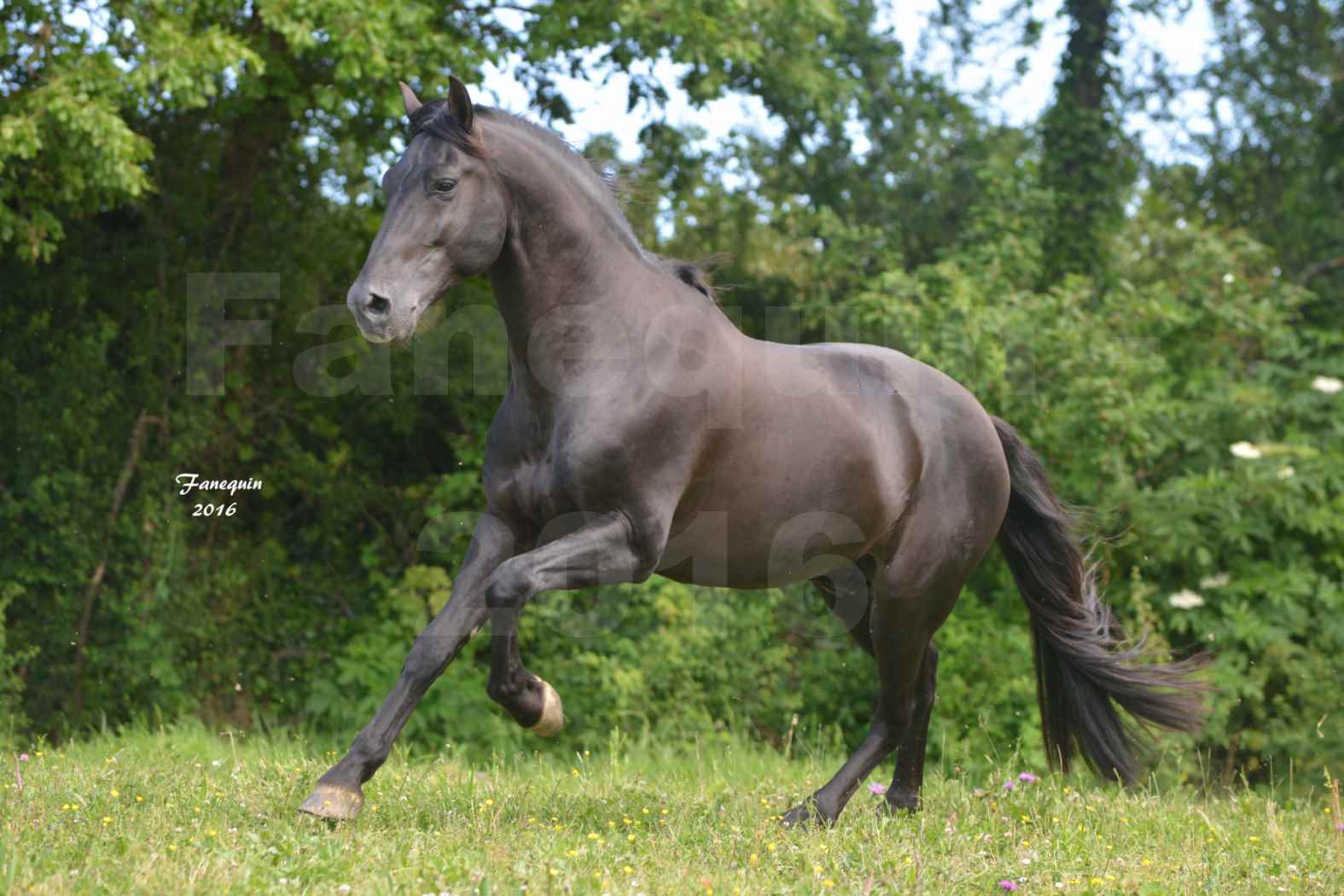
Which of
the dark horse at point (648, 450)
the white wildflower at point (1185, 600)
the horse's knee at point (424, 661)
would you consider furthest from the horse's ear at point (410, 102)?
the white wildflower at point (1185, 600)

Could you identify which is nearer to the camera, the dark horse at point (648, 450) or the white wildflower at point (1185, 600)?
the dark horse at point (648, 450)

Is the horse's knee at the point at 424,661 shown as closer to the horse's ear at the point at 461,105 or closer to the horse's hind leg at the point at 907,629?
the horse's ear at the point at 461,105

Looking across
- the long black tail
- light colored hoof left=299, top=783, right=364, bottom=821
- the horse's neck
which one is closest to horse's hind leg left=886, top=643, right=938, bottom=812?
the long black tail

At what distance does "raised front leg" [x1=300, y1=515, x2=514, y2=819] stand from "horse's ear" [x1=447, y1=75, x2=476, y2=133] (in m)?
1.19

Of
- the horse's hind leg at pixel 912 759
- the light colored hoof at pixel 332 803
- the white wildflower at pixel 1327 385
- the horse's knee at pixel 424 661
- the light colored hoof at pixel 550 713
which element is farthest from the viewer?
the white wildflower at pixel 1327 385

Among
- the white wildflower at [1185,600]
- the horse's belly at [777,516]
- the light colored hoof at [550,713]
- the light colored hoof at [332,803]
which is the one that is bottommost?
the light colored hoof at [332,803]

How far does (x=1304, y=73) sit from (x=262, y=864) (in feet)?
47.2

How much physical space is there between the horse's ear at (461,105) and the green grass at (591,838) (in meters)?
2.02

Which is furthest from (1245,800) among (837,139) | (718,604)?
(837,139)

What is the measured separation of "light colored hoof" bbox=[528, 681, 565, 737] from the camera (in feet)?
14.5

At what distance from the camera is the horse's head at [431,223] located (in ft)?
12.7

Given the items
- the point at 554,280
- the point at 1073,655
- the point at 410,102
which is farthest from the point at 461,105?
the point at 1073,655

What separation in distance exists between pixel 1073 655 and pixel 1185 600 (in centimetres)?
300

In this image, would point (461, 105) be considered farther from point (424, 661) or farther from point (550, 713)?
point (550, 713)
